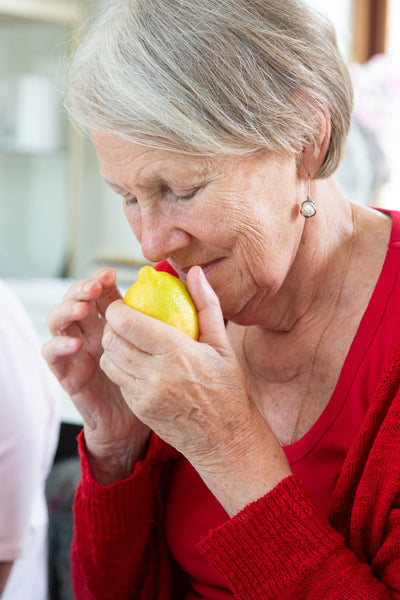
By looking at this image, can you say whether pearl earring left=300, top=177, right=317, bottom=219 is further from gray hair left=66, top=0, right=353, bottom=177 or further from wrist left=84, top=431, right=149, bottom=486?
wrist left=84, top=431, right=149, bottom=486

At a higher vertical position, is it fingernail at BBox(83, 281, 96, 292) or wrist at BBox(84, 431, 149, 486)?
fingernail at BBox(83, 281, 96, 292)

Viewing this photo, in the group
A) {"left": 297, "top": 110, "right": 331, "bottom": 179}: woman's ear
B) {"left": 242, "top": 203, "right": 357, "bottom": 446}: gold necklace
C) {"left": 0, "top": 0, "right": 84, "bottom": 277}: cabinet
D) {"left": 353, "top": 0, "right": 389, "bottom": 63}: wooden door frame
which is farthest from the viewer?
{"left": 0, "top": 0, "right": 84, "bottom": 277}: cabinet

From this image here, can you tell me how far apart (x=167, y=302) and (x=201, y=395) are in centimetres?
13

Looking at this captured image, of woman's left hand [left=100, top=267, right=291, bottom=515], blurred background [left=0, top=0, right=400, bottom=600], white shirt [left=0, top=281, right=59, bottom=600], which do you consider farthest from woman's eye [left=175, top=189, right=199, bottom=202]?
blurred background [left=0, top=0, right=400, bottom=600]

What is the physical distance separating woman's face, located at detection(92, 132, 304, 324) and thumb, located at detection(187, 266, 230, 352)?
68 mm

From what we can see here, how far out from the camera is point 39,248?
3375 mm

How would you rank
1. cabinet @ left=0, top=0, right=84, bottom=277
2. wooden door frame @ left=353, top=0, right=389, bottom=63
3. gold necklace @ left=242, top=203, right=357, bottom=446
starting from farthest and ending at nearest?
cabinet @ left=0, top=0, right=84, bottom=277
wooden door frame @ left=353, top=0, right=389, bottom=63
gold necklace @ left=242, top=203, right=357, bottom=446

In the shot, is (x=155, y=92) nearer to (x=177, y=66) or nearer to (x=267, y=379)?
(x=177, y=66)

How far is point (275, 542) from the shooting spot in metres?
0.89

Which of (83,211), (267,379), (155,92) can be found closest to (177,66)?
(155,92)

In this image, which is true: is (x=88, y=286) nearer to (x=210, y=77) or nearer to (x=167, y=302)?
(x=167, y=302)

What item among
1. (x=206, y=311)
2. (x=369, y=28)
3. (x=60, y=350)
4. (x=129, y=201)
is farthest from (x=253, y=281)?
(x=369, y=28)

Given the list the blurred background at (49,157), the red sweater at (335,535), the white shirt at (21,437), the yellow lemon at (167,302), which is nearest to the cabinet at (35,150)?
the blurred background at (49,157)

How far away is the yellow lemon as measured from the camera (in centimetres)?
90
